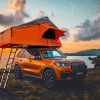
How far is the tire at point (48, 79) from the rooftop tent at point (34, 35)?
4.81 ft

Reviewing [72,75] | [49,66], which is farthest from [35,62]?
[72,75]

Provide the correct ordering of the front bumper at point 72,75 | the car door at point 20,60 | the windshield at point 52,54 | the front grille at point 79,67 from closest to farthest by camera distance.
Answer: the front bumper at point 72,75 < the front grille at point 79,67 < the windshield at point 52,54 < the car door at point 20,60

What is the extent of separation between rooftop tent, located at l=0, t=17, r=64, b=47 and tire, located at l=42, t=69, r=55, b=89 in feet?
4.81

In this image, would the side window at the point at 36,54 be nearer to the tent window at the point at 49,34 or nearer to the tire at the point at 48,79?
the tent window at the point at 49,34

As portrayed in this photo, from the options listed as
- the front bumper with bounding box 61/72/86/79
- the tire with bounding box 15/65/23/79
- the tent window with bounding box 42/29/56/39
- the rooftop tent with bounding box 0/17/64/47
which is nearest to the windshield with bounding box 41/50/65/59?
the rooftop tent with bounding box 0/17/64/47

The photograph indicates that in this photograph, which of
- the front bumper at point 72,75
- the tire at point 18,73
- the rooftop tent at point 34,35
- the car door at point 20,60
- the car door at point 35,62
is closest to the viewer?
the front bumper at point 72,75

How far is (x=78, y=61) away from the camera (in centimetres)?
1470

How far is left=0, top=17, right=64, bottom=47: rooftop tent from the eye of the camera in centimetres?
1459

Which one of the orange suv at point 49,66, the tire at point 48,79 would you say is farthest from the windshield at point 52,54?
the tire at point 48,79

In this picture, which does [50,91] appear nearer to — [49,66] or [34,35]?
[49,66]

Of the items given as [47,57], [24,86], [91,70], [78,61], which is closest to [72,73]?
[78,61]

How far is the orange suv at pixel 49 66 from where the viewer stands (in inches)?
560

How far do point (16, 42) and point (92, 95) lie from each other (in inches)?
159

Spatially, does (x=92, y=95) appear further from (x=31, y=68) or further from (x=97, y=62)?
(x=97, y=62)
